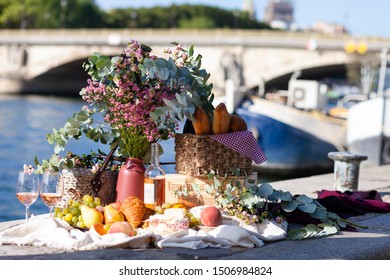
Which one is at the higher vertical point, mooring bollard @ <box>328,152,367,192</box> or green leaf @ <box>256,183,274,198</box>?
green leaf @ <box>256,183,274,198</box>

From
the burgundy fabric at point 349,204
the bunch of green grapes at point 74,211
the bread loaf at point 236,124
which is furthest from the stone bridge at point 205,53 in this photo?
the bunch of green grapes at point 74,211

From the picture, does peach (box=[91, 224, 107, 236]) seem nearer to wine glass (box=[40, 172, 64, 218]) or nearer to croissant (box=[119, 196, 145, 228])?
croissant (box=[119, 196, 145, 228])

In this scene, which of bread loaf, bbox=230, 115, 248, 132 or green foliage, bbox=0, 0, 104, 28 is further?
green foliage, bbox=0, 0, 104, 28

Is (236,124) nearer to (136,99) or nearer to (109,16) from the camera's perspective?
(136,99)

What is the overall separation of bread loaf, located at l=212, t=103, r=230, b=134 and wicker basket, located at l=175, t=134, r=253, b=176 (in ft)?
0.24

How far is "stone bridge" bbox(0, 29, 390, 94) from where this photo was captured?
37.7m

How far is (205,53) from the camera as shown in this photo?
41.8m

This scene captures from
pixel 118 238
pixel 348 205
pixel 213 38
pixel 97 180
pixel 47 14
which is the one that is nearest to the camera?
pixel 118 238

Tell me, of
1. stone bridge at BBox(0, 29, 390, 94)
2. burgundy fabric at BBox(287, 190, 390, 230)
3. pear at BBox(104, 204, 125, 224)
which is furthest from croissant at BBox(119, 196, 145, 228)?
stone bridge at BBox(0, 29, 390, 94)

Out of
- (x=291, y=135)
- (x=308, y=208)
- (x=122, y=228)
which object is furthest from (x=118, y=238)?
(x=291, y=135)

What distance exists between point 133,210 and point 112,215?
108 millimetres

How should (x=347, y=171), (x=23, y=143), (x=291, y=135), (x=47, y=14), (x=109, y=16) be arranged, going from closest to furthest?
(x=347, y=171), (x=291, y=135), (x=23, y=143), (x=47, y=14), (x=109, y=16)

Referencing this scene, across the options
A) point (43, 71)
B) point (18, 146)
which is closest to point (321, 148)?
point (18, 146)

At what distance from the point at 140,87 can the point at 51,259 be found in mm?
1127
